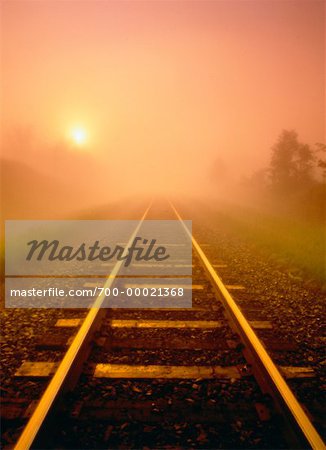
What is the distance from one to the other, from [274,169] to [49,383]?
40.4 meters

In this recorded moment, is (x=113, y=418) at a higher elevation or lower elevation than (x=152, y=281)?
lower

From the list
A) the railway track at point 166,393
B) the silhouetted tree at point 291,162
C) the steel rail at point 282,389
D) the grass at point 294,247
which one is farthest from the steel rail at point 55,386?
the silhouetted tree at point 291,162

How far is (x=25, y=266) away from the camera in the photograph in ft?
24.0

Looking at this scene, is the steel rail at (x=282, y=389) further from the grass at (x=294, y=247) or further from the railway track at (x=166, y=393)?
the grass at (x=294, y=247)

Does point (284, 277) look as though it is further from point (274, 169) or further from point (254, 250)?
point (274, 169)

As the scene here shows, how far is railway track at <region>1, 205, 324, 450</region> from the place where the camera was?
7.30ft

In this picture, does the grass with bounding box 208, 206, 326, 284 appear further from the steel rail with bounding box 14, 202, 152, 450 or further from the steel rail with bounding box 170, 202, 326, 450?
the steel rail with bounding box 14, 202, 152, 450

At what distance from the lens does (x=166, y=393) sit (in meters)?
2.72

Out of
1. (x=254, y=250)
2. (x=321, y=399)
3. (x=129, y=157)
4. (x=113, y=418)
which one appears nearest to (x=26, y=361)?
(x=113, y=418)

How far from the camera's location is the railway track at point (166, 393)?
2.22 metres

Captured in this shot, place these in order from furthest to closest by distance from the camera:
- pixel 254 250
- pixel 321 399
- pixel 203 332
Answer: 1. pixel 254 250
2. pixel 203 332
3. pixel 321 399

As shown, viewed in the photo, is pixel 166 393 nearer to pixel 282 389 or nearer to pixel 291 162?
pixel 282 389

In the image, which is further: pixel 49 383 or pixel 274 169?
pixel 274 169

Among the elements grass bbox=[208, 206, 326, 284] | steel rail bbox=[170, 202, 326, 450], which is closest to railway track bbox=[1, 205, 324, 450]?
steel rail bbox=[170, 202, 326, 450]
